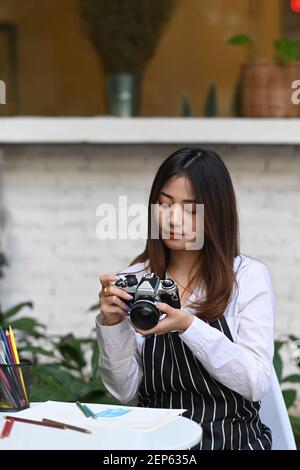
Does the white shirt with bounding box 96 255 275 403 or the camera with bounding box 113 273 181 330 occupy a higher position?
the camera with bounding box 113 273 181 330

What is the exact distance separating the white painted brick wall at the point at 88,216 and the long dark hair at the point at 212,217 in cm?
181

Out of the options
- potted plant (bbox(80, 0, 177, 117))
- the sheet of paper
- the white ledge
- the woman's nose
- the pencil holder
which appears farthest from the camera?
potted plant (bbox(80, 0, 177, 117))

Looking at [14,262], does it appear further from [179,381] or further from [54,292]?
[179,381]

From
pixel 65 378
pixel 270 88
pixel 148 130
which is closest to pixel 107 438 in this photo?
pixel 65 378

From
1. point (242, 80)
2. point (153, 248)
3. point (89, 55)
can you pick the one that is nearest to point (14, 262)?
point (89, 55)

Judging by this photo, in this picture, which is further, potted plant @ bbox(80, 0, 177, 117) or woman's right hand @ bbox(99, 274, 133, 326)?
potted plant @ bbox(80, 0, 177, 117)

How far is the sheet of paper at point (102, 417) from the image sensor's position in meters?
1.68

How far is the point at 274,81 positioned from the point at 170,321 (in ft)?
7.03

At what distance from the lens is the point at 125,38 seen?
12.7ft

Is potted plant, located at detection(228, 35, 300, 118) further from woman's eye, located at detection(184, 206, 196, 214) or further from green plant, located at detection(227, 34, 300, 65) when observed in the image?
woman's eye, located at detection(184, 206, 196, 214)

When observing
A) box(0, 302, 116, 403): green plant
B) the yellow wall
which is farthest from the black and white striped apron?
the yellow wall

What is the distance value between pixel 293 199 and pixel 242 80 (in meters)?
0.49

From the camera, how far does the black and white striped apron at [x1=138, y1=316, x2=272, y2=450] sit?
6.16 feet

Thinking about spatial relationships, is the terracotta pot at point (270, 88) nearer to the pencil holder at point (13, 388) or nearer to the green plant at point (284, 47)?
the green plant at point (284, 47)
